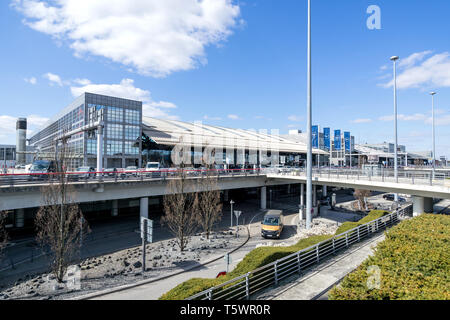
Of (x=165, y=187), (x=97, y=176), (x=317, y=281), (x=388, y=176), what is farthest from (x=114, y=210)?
(x=388, y=176)

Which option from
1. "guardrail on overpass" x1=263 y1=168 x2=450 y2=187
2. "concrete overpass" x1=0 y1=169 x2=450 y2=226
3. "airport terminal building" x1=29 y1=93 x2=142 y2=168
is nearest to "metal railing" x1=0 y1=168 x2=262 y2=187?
"concrete overpass" x1=0 y1=169 x2=450 y2=226

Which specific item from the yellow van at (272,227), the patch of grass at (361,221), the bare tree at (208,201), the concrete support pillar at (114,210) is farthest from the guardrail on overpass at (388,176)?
the concrete support pillar at (114,210)

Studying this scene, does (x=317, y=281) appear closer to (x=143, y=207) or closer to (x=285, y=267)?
(x=285, y=267)

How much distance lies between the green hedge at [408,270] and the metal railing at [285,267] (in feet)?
7.61

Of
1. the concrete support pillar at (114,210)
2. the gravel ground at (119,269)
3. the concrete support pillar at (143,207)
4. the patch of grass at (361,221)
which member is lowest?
the gravel ground at (119,269)

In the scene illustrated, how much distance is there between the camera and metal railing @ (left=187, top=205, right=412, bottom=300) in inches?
278

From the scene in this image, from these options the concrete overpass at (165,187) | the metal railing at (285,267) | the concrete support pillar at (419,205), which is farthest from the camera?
the concrete support pillar at (419,205)

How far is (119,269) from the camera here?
14.9m

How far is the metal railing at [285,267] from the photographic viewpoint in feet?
23.2

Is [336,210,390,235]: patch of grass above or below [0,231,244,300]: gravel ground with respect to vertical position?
above

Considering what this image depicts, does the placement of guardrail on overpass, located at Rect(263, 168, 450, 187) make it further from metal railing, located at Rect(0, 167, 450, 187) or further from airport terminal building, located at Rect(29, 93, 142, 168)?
airport terminal building, located at Rect(29, 93, 142, 168)

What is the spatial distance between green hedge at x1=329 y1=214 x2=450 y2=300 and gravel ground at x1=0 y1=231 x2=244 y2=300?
11.5 metres

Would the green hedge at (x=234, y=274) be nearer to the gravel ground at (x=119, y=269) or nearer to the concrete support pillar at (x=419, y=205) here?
the gravel ground at (x=119, y=269)

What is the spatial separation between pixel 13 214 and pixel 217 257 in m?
22.9
